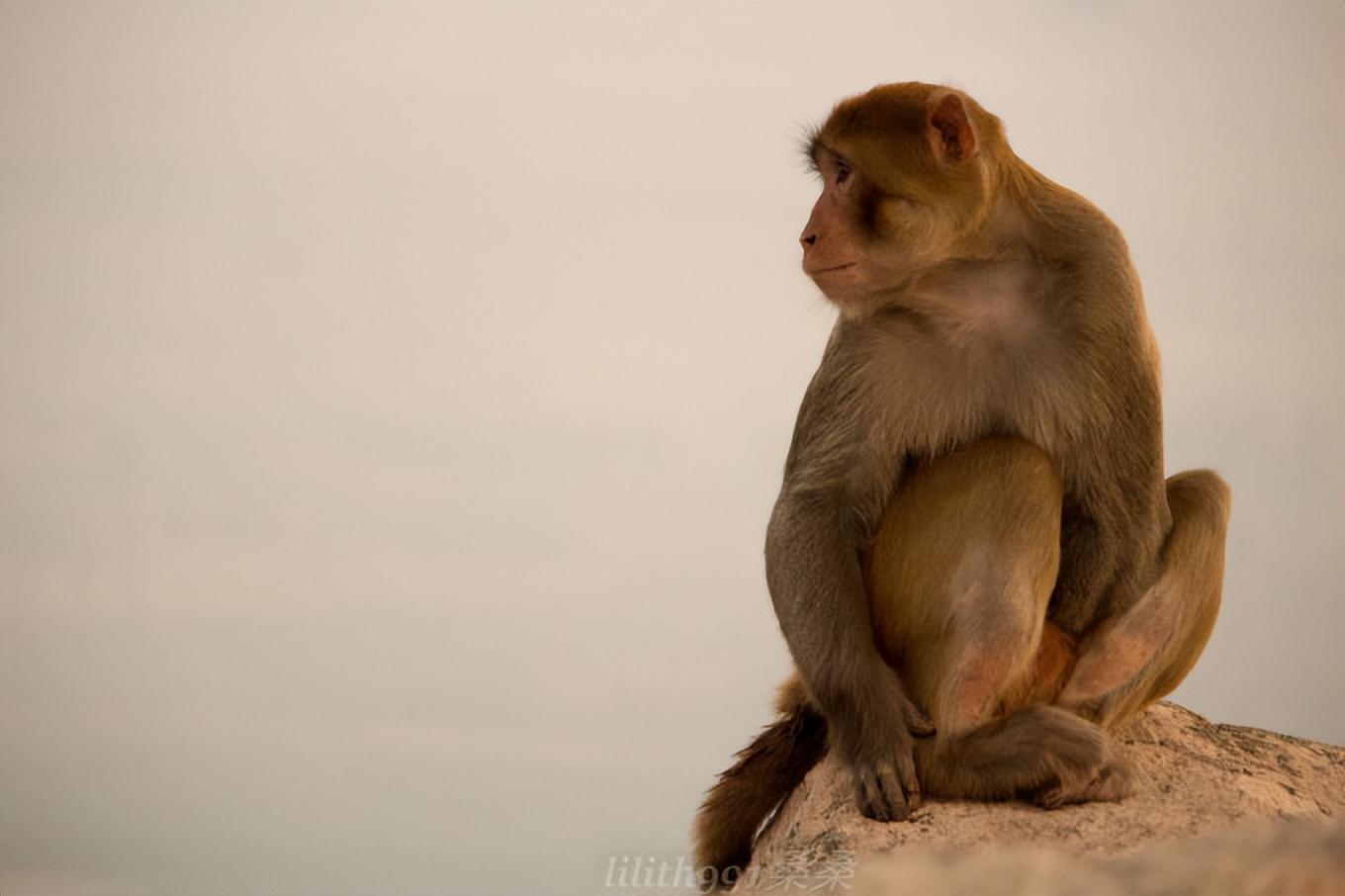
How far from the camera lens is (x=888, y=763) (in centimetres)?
568

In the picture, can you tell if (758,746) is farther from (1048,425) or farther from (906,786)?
(1048,425)

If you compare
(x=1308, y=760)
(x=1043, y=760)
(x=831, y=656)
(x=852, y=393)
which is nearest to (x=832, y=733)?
(x=831, y=656)

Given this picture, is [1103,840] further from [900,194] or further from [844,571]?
[900,194]

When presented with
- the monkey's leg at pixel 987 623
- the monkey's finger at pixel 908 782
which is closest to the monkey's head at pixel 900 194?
the monkey's leg at pixel 987 623

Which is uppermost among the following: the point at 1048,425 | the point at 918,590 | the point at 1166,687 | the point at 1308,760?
the point at 1048,425

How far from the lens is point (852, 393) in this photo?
5.89 metres

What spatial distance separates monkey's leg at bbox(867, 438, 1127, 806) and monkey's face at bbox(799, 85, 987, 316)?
0.59 m

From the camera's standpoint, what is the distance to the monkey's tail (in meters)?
6.49

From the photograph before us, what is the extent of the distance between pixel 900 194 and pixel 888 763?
1.60 meters

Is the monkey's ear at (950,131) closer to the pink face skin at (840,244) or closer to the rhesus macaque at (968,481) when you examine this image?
the rhesus macaque at (968,481)

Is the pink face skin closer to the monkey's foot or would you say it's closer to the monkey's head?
the monkey's head

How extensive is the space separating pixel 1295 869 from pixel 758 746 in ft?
6.11

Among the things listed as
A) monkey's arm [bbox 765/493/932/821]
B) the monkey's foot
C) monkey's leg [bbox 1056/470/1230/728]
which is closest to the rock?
the monkey's foot

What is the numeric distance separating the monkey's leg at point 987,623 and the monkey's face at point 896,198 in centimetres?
59
